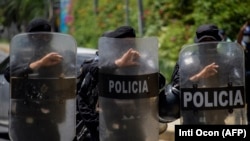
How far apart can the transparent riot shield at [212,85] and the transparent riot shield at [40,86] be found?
0.77m

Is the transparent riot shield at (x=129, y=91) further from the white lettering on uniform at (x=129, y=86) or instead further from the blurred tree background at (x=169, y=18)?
the blurred tree background at (x=169, y=18)

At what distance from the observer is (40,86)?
3.45 metres

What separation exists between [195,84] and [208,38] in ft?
1.99

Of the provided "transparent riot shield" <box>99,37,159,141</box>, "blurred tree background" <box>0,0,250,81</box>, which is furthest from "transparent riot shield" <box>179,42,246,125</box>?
"blurred tree background" <box>0,0,250,81</box>

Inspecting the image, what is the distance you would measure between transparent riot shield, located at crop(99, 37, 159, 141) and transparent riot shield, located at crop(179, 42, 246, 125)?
0.68 ft

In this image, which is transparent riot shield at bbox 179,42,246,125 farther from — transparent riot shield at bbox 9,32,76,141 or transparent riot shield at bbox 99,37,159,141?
transparent riot shield at bbox 9,32,76,141

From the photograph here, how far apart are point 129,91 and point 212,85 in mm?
513

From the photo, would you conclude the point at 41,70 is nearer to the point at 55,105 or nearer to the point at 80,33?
the point at 55,105

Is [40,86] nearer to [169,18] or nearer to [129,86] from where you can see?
[129,86]

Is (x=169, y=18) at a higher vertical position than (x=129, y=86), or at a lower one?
higher

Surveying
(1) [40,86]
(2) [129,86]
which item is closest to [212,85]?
(2) [129,86]

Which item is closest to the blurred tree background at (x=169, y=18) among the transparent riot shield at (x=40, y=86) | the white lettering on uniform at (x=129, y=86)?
the transparent riot shield at (x=40, y=86)

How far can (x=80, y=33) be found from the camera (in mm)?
20047

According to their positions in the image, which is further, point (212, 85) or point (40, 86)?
point (40, 86)
